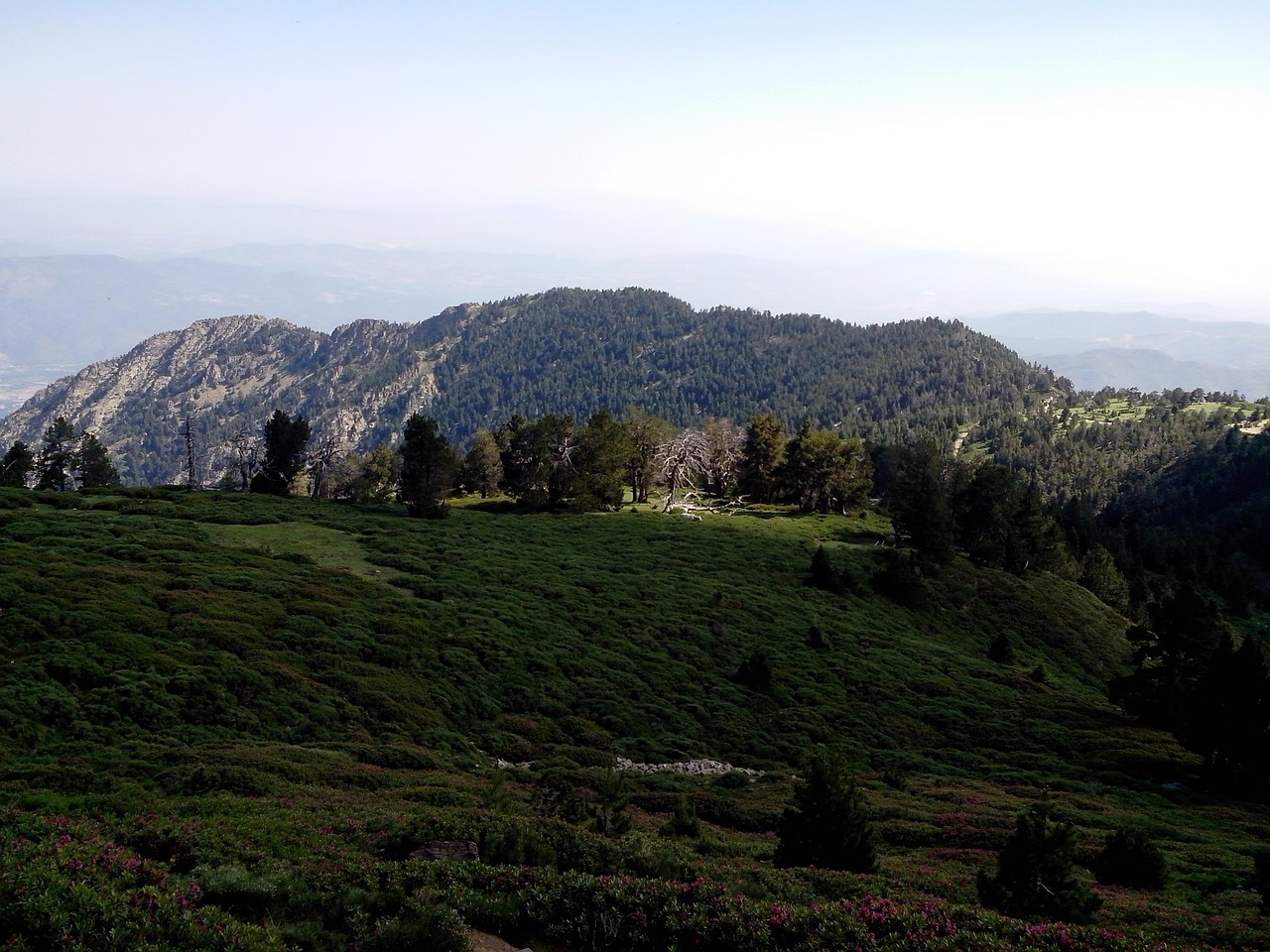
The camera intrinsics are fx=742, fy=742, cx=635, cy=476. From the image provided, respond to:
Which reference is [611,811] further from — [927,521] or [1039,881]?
[927,521]

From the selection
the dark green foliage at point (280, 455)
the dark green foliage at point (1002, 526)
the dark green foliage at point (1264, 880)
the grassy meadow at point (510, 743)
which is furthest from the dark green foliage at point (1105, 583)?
the dark green foliage at point (280, 455)

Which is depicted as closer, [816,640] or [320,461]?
[816,640]

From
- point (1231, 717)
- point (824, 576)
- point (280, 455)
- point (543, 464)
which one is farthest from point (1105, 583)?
point (280, 455)

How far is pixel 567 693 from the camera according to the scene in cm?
3706

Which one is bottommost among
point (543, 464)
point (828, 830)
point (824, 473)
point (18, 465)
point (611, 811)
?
point (18, 465)

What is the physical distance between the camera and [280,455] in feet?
286

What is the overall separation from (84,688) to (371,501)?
61684 mm

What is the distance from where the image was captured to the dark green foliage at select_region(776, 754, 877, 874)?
18.7 meters

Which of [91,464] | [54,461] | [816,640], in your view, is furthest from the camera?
[91,464]

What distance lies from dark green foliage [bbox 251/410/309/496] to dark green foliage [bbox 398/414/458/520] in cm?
1558

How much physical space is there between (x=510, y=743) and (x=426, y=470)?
50.4 meters

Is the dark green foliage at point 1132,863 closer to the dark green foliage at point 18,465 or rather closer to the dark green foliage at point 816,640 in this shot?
the dark green foliage at point 816,640

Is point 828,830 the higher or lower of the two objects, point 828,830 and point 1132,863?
the higher

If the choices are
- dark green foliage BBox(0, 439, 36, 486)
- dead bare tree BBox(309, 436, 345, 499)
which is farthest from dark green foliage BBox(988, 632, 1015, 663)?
dark green foliage BBox(0, 439, 36, 486)
